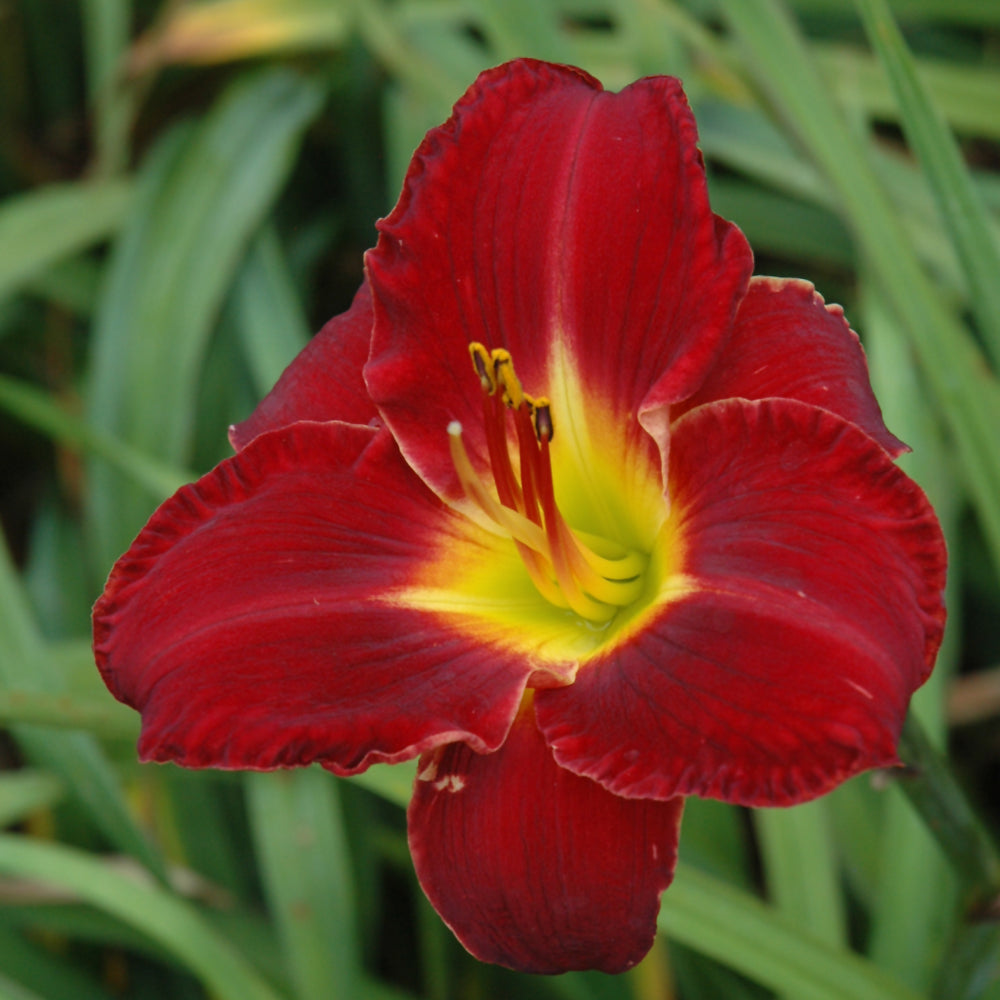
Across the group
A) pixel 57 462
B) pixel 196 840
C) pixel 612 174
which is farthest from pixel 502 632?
pixel 57 462

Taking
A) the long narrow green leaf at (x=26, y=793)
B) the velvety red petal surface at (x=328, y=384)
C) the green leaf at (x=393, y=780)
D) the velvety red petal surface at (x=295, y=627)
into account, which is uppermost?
the velvety red petal surface at (x=328, y=384)

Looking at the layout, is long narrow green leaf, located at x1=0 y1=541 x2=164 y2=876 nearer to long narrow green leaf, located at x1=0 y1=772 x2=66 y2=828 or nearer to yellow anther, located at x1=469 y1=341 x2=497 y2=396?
long narrow green leaf, located at x1=0 y1=772 x2=66 y2=828

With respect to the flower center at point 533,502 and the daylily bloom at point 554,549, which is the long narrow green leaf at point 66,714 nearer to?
the daylily bloom at point 554,549

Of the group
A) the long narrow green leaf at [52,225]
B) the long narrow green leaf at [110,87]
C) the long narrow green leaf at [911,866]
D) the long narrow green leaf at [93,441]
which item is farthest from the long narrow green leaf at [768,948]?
the long narrow green leaf at [110,87]

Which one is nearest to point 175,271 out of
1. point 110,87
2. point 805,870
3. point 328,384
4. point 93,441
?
point 93,441

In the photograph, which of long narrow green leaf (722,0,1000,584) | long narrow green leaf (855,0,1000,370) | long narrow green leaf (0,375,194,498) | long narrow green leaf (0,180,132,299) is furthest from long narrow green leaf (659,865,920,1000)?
long narrow green leaf (0,180,132,299)

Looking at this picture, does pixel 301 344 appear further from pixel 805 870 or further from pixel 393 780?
pixel 805 870
